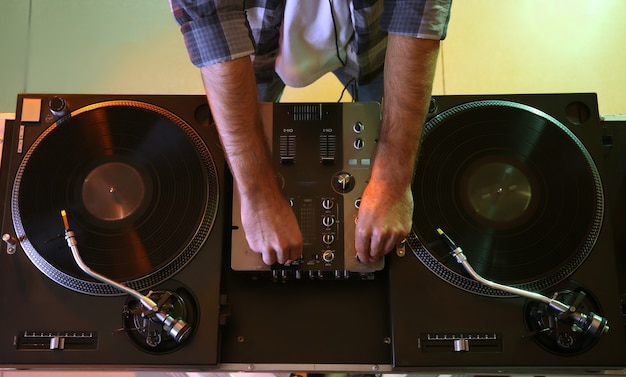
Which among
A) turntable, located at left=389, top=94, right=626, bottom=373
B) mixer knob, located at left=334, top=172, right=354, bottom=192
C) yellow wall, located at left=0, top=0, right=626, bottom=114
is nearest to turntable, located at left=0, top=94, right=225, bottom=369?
mixer knob, located at left=334, top=172, right=354, bottom=192

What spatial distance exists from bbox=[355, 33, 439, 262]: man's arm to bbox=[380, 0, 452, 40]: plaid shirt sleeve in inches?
1.3

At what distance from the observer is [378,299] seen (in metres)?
1.12

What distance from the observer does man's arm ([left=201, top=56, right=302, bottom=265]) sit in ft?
3.20

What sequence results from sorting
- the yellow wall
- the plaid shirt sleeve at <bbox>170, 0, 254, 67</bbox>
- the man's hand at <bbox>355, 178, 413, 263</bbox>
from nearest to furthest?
the plaid shirt sleeve at <bbox>170, 0, 254, 67</bbox> → the man's hand at <bbox>355, 178, 413, 263</bbox> → the yellow wall

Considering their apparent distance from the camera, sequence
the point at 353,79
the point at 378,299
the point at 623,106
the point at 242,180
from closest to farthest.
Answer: the point at 242,180 → the point at 378,299 → the point at 353,79 → the point at 623,106

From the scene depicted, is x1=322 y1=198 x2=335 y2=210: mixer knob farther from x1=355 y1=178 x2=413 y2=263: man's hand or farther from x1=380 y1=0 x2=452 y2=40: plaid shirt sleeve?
x1=380 y1=0 x2=452 y2=40: plaid shirt sleeve

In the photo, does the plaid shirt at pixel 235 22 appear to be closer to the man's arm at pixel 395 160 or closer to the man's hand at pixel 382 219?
the man's arm at pixel 395 160

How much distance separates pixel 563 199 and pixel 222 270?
0.68m

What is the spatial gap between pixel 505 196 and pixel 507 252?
0.11 metres

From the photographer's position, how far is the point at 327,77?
1926mm

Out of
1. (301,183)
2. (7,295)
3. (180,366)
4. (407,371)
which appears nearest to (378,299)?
(407,371)

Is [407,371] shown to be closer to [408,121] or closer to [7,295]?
[408,121]

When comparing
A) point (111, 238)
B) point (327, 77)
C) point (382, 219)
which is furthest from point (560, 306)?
point (327, 77)

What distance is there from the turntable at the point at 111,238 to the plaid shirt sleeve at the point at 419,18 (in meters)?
0.43
